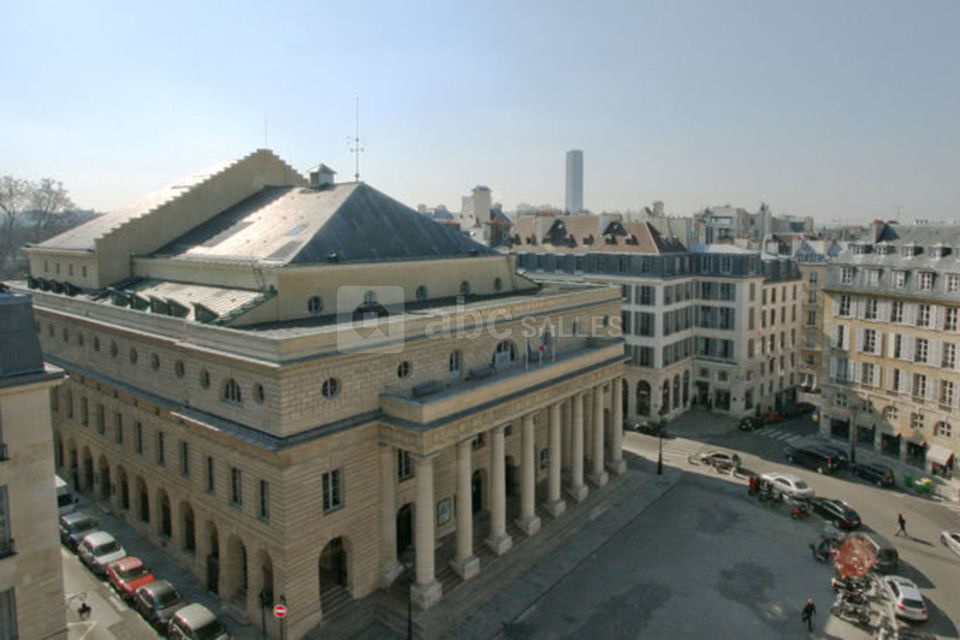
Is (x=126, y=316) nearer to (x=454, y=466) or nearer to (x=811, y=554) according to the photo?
(x=454, y=466)

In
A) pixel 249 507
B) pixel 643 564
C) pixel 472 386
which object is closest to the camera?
pixel 249 507

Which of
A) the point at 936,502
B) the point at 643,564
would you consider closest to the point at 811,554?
the point at 643,564

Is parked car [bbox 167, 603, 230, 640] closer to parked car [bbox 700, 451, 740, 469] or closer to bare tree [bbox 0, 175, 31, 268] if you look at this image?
parked car [bbox 700, 451, 740, 469]

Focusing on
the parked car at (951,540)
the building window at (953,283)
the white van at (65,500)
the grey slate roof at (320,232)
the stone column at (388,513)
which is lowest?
the parked car at (951,540)

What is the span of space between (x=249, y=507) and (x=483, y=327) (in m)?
15.6

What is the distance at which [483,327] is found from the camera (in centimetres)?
3969

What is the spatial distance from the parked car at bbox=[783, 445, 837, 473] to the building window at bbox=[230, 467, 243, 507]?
143 feet

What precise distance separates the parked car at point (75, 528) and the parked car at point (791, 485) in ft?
144

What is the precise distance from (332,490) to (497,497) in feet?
32.1

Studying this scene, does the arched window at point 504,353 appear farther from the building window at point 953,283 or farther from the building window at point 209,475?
the building window at point 953,283

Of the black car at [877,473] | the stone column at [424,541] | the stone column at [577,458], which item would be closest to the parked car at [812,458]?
the black car at [877,473]

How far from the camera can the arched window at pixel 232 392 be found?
104 ft

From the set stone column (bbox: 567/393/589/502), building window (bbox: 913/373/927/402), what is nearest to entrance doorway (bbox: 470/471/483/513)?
stone column (bbox: 567/393/589/502)

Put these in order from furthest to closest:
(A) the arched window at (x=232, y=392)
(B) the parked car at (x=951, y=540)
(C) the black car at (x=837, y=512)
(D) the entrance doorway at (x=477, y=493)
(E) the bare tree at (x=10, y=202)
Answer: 1. (E) the bare tree at (x=10, y=202)
2. (C) the black car at (x=837, y=512)
3. (D) the entrance doorway at (x=477, y=493)
4. (B) the parked car at (x=951, y=540)
5. (A) the arched window at (x=232, y=392)
